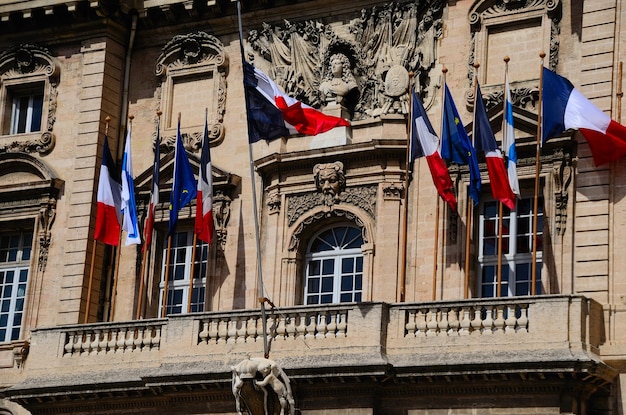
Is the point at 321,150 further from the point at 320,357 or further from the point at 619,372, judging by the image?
the point at 619,372

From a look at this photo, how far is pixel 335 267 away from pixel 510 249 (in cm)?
368

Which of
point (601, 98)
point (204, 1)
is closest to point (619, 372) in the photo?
point (601, 98)

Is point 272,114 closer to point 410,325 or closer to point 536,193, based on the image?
point 410,325

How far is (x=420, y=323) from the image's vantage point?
28.5 meters

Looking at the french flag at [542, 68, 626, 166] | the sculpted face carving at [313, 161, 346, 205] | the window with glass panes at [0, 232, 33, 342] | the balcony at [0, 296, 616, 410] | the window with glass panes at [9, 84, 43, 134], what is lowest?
the balcony at [0, 296, 616, 410]

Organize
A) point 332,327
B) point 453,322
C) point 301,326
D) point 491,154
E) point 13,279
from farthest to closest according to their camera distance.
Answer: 1. point 13,279
2. point 491,154
3. point 301,326
4. point 332,327
5. point 453,322

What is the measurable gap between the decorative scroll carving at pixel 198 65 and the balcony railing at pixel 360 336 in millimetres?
4970

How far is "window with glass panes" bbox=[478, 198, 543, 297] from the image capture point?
98.8 feet

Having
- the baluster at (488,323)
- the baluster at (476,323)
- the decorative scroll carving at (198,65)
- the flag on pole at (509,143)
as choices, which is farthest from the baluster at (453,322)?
the decorative scroll carving at (198,65)

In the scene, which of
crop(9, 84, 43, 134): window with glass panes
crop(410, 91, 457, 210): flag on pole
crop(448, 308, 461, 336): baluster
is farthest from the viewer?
crop(9, 84, 43, 134): window with glass panes

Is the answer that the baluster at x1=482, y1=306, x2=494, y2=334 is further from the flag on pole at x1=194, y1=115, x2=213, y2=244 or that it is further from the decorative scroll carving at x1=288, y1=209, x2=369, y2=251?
the flag on pole at x1=194, y1=115, x2=213, y2=244

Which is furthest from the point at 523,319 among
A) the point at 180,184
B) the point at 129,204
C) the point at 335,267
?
the point at 129,204

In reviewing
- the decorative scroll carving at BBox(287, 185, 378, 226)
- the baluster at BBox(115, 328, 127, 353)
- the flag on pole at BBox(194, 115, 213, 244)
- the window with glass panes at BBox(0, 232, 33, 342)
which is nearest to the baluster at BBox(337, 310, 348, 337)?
the decorative scroll carving at BBox(287, 185, 378, 226)

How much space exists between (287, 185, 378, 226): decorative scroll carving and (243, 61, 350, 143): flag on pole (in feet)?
4.68
